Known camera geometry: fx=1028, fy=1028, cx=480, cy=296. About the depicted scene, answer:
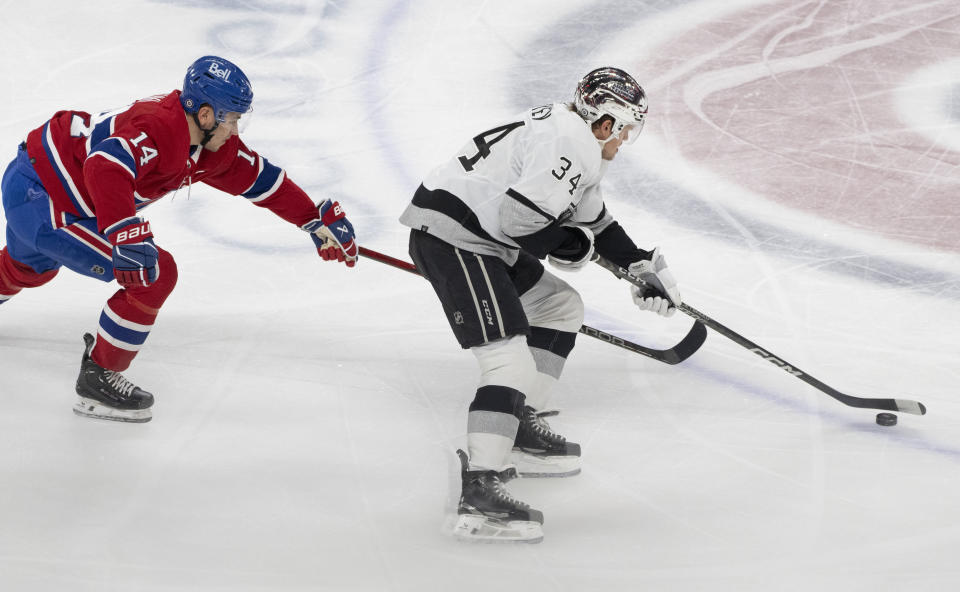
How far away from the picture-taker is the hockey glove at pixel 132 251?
9.18 feet

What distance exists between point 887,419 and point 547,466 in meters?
1.16

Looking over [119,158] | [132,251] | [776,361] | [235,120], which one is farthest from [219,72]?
[776,361]

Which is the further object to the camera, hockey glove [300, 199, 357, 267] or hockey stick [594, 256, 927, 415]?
hockey glove [300, 199, 357, 267]

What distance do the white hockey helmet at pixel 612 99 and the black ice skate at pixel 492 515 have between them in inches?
39.8

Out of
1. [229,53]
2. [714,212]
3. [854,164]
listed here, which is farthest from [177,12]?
[854,164]

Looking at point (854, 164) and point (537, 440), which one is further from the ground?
point (854, 164)

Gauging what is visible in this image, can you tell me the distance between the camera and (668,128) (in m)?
5.56

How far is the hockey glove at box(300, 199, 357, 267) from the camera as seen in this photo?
343cm

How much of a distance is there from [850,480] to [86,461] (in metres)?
2.16

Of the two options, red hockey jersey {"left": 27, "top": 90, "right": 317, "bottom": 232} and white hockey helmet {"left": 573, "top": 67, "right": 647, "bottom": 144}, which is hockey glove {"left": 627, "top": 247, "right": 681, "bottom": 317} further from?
red hockey jersey {"left": 27, "top": 90, "right": 317, "bottom": 232}

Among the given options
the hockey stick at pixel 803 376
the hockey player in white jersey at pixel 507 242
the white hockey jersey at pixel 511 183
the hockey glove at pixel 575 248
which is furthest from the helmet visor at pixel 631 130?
the hockey stick at pixel 803 376

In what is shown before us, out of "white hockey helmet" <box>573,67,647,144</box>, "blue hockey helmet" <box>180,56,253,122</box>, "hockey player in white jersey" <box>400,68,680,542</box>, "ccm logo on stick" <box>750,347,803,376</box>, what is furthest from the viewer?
"ccm logo on stick" <box>750,347,803,376</box>

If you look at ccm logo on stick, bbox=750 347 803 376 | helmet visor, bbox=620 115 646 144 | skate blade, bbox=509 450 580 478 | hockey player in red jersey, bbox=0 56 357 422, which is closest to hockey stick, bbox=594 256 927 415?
ccm logo on stick, bbox=750 347 803 376

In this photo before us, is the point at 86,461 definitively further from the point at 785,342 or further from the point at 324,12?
the point at 324,12
